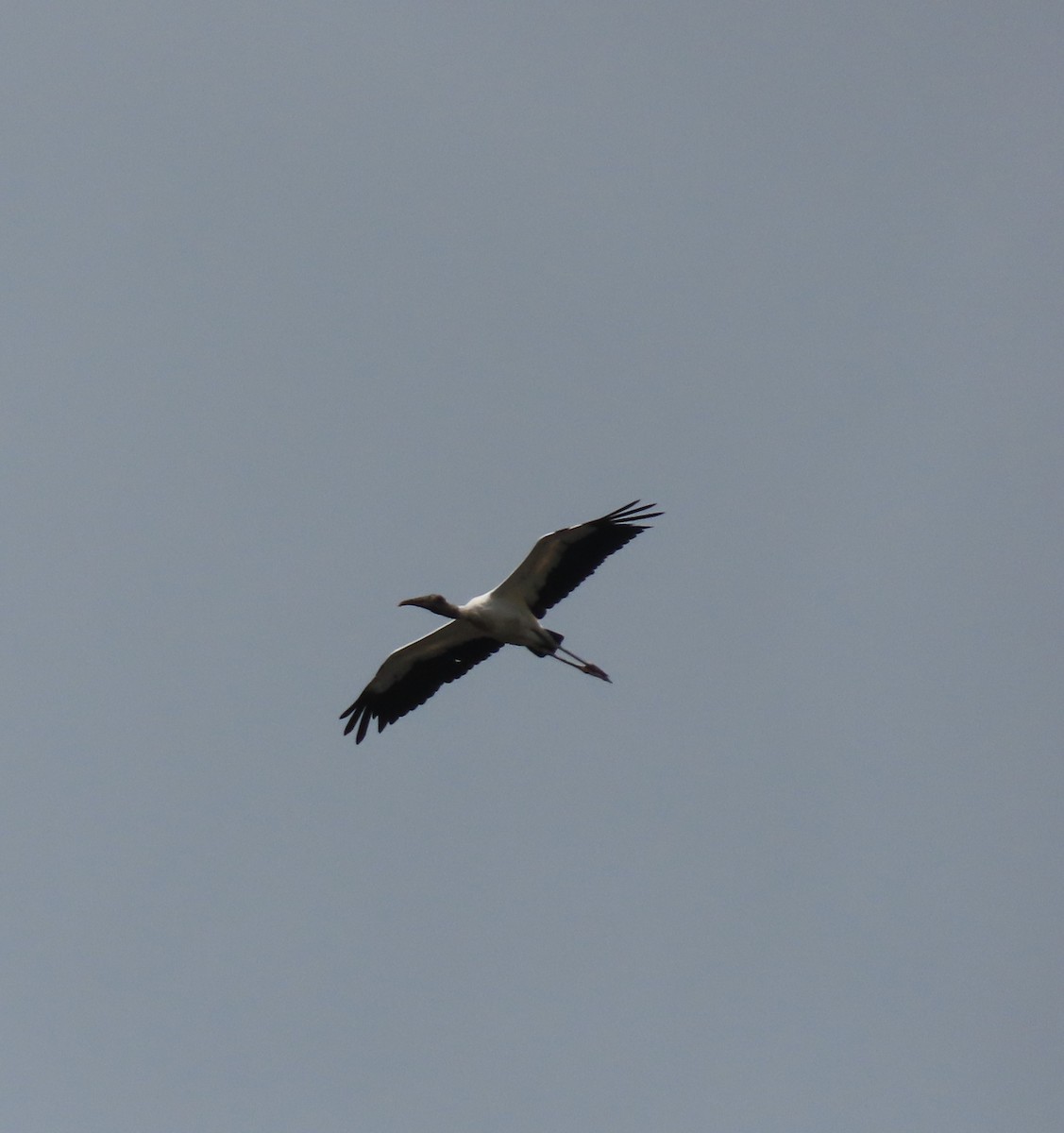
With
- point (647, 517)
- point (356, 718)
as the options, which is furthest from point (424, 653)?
point (647, 517)

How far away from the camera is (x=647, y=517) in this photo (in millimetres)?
21969

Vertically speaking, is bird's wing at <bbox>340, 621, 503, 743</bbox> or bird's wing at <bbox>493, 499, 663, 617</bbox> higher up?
bird's wing at <bbox>493, 499, 663, 617</bbox>

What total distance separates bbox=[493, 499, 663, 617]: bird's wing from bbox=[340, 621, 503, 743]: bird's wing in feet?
4.13

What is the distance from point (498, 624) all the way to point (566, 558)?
1278mm

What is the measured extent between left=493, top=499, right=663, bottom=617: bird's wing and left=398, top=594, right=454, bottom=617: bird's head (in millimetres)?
718

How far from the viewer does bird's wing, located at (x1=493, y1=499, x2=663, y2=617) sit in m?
22.0

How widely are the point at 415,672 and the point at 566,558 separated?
311cm

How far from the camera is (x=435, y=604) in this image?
898 inches

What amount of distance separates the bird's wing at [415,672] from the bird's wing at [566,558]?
1258 millimetres

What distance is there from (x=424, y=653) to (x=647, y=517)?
393 cm

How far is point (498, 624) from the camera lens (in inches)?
887

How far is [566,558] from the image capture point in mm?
22219

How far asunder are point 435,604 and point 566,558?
193cm

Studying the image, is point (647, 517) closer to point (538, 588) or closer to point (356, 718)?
point (538, 588)
